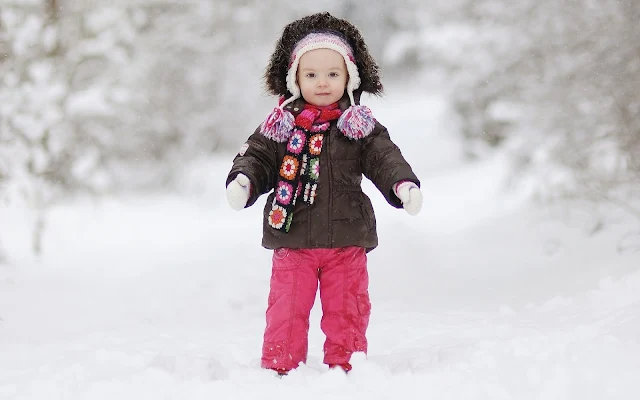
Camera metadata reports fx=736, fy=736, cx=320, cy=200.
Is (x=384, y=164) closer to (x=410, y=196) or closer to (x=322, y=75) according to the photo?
(x=410, y=196)

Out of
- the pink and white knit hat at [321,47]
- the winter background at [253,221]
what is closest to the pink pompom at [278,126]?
the pink and white knit hat at [321,47]

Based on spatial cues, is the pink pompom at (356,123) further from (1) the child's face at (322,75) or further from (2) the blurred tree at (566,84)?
(2) the blurred tree at (566,84)

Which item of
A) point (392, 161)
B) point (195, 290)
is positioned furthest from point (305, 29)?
point (195, 290)

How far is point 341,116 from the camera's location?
11.0 feet

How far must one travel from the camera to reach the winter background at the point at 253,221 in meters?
3.07

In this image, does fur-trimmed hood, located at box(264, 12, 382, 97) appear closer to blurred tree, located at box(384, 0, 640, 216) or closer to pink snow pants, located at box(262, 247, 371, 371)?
pink snow pants, located at box(262, 247, 371, 371)

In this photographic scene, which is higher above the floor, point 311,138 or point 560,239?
point 560,239

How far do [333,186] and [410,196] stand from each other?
1.42 ft

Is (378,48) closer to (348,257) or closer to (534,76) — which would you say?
(534,76)

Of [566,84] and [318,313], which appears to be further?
[566,84]

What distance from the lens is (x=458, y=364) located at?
3012mm

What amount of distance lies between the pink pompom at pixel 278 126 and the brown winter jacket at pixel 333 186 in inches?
1.7

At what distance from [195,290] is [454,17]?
20.8 feet

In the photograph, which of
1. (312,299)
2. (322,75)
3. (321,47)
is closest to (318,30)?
(321,47)
